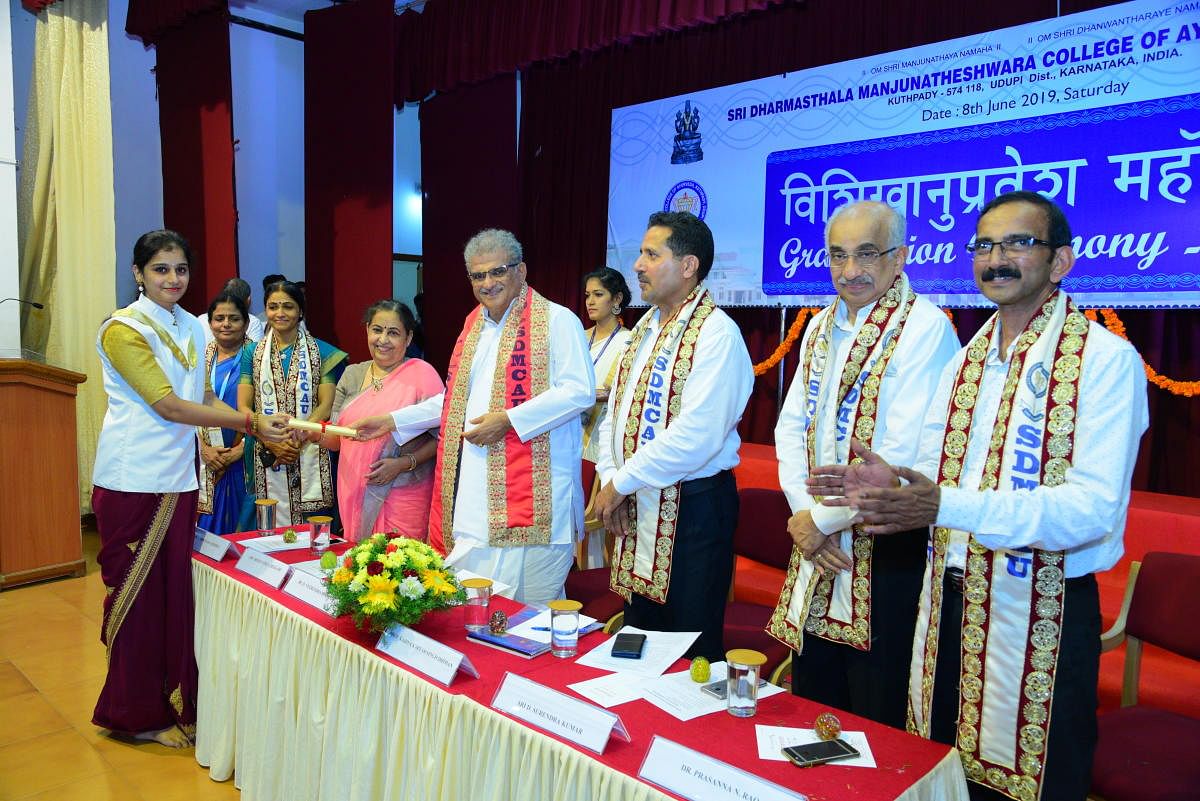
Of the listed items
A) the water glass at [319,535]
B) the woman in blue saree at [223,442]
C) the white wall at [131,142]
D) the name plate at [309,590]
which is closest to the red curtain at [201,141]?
the white wall at [131,142]

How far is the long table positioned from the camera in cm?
135

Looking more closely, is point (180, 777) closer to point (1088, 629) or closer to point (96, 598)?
point (96, 598)

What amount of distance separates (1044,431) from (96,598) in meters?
4.40

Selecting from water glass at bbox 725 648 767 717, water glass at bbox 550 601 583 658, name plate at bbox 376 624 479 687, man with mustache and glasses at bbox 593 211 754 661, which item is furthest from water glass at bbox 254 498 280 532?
water glass at bbox 725 648 767 717

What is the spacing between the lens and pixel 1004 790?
60.8 inches

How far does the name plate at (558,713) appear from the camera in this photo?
1.38m

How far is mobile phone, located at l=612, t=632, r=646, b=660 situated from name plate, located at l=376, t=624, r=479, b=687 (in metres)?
0.28

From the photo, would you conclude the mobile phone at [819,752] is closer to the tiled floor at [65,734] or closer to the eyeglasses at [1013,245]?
the eyeglasses at [1013,245]

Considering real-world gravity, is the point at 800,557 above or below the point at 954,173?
below

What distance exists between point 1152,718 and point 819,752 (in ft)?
3.79

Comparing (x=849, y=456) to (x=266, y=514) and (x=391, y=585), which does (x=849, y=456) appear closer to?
(x=391, y=585)

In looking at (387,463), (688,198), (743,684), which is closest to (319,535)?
(387,463)

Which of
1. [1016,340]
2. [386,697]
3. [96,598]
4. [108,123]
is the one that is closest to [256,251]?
[108,123]

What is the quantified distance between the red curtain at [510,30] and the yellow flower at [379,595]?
3.49 m
